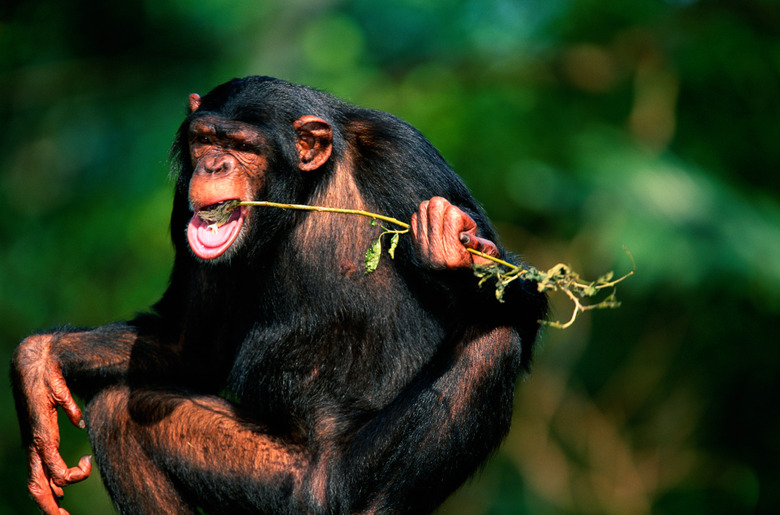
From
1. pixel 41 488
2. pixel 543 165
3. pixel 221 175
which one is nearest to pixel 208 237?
pixel 221 175

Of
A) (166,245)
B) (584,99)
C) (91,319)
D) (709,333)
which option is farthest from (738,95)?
(91,319)

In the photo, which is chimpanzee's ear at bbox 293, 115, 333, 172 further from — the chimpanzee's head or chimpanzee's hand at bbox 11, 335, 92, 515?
chimpanzee's hand at bbox 11, 335, 92, 515

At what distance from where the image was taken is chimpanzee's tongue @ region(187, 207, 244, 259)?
373cm

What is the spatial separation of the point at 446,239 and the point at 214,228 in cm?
106

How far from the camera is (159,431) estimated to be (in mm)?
4031

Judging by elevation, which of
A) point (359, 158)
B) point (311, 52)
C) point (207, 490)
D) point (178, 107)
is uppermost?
point (311, 52)

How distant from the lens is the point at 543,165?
435 inches

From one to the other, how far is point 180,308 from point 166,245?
6.22 metres

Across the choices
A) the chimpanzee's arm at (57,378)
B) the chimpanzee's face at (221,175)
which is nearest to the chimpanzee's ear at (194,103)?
the chimpanzee's face at (221,175)

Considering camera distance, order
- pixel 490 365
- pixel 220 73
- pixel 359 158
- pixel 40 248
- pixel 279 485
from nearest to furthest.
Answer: pixel 490 365 → pixel 279 485 → pixel 359 158 → pixel 220 73 → pixel 40 248

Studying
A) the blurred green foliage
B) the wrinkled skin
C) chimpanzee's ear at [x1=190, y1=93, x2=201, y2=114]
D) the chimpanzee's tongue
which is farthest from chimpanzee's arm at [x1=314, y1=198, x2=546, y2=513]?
the blurred green foliage

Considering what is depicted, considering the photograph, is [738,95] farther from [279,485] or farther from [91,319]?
[279,485]

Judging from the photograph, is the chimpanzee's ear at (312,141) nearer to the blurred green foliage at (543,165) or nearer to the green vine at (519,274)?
the green vine at (519,274)

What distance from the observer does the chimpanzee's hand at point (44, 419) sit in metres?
3.94
